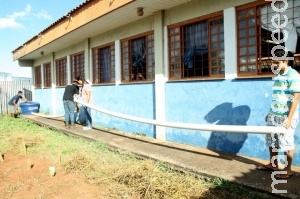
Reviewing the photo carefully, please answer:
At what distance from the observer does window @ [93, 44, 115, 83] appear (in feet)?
31.3

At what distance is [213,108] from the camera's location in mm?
6008

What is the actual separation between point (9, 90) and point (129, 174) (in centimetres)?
1619

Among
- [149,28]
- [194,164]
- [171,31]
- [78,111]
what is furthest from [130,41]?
[194,164]

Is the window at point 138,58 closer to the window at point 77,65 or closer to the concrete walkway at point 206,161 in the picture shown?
the concrete walkway at point 206,161

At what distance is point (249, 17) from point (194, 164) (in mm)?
2986

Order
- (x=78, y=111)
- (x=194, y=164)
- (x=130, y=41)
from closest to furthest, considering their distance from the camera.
A: 1. (x=194, y=164)
2. (x=130, y=41)
3. (x=78, y=111)

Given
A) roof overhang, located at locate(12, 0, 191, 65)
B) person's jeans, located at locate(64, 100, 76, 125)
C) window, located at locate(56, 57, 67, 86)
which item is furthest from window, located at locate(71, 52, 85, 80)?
person's jeans, located at locate(64, 100, 76, 125)

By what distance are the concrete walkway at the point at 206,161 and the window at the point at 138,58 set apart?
1.84 m

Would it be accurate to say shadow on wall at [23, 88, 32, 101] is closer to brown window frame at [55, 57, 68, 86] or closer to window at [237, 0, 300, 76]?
brown window frame at [55, 57, 68, 86]

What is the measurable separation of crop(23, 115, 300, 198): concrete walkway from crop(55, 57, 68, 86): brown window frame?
6.19 metres

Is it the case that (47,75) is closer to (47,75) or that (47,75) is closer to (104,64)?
(47,75)

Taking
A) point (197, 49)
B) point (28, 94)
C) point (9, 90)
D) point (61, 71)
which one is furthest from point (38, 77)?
point (197, 49)

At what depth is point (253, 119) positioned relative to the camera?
5.27 metres

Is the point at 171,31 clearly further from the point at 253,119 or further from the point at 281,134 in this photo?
the point at 281,134
